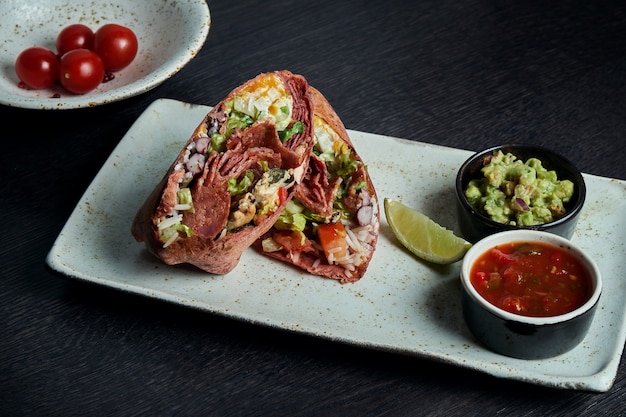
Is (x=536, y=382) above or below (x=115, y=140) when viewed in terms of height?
below

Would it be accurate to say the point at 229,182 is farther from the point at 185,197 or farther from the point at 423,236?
the point at 423,236

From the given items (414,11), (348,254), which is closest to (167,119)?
(348,254)

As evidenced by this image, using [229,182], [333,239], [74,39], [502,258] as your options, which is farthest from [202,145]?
[74,39]

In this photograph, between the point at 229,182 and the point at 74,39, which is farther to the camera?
the point at 74,39

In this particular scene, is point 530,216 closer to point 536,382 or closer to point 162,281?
point 536,382

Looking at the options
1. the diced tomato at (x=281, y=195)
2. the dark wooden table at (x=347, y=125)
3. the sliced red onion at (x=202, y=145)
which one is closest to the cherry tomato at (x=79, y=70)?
the dark wooden table at (x=347, y=125)

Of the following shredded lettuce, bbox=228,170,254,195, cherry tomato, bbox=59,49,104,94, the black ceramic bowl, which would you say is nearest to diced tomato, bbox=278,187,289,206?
shredded lettuce, bbox=228,170,254,195
